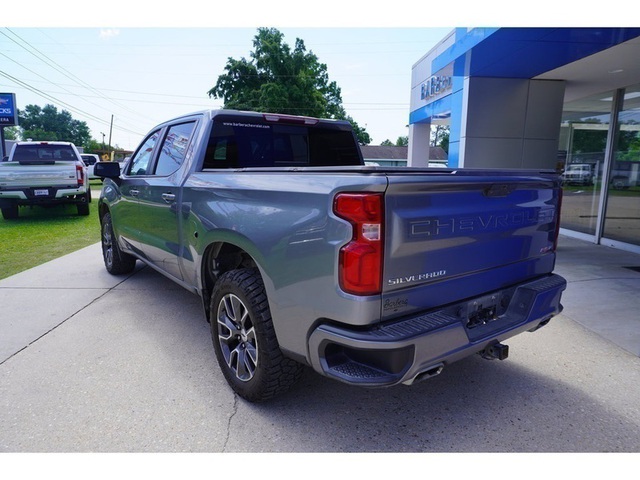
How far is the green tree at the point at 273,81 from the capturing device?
30438 mm

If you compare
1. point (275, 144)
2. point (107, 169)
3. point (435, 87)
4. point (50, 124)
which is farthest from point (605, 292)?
point (50, 124)

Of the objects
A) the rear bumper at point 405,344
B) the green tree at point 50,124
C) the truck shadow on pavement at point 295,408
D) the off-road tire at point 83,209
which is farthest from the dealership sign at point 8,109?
the green tree at point 50,124

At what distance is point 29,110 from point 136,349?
4591 inches

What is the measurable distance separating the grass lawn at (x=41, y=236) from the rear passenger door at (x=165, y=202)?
3286mm

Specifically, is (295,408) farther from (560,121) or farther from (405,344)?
(560,121)

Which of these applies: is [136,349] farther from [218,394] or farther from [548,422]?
[548,422]

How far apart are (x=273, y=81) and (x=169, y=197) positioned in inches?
1220

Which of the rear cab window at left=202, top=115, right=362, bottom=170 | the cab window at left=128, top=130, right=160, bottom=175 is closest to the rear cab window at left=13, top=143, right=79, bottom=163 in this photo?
the cab window at left=128, top=130, right=160, bottom=175

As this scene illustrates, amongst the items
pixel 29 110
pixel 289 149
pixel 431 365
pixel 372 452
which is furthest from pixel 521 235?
pixel 29 110

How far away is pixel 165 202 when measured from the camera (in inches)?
154

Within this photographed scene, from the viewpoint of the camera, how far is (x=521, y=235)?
2809 mm

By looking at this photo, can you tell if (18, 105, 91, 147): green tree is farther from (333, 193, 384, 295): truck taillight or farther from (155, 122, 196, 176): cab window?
(333, 193, 384, 295): truck taillight

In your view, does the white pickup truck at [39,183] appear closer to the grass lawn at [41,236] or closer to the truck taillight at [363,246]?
the grass lawn at [41,236]

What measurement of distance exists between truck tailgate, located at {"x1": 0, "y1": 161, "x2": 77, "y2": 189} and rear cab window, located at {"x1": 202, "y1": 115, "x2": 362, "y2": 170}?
9147 mm
